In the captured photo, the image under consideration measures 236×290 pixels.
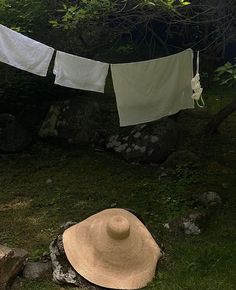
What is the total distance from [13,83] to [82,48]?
5.38 feet

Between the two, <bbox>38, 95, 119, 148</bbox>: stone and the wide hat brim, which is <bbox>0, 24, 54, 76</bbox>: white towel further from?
<bbox>38, 95, 119, 148</bbox>: stone

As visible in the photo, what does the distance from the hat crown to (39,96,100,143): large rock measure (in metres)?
4.46

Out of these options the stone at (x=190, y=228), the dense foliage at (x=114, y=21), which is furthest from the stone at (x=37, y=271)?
the dense foliage at (x=114, y=21)

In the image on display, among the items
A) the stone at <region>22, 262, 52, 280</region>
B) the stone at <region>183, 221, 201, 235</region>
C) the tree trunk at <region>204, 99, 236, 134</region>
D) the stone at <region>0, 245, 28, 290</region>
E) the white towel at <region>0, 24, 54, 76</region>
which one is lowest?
the tree trunk at <region>204, 99, 236, 134</region>

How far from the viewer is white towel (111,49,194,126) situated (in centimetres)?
701

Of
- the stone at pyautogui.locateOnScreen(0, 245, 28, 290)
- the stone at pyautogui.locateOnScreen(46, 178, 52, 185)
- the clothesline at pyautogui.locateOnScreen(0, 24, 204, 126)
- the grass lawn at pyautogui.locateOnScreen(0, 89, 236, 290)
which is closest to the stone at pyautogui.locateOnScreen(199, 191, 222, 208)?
the grass lawn at pyautogui.locateOnScreen(0, 89, 236, 290)

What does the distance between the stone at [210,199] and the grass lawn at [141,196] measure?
11cm

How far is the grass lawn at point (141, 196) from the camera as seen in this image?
4961 millimetres

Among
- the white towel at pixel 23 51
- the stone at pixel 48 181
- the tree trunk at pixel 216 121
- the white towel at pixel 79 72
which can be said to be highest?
the white towel at pixel 23 51

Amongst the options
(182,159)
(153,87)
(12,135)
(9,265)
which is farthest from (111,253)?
(12,135)

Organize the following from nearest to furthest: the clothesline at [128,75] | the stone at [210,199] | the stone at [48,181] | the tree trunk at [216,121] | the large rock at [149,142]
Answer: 1. the clothesline at [128,75]
2. the stone at [210,199]
3. the stone at [48,181]
4. the large rock at [149,142]
5. the tree trunk at [216,121]

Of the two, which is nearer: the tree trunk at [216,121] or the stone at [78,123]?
the tree trunk at [216,121]

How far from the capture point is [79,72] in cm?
665

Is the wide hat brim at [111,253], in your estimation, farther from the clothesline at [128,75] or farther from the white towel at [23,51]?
the white towel at [23,51]
